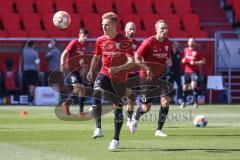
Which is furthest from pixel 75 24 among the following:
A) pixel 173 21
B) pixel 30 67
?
pixel 173 21

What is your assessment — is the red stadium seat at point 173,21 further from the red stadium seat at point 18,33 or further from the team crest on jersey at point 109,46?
the team crest on jersey at point 109,46

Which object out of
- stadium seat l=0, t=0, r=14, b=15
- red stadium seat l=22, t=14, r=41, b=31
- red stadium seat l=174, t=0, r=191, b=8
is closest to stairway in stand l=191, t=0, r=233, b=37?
red stadium seat l=174, t=0, r=191, b=8

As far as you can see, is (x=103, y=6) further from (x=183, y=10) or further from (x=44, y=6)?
(x=183, y=10)

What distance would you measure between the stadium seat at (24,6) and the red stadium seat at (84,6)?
2370 millimetres

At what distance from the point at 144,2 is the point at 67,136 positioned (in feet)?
71.9

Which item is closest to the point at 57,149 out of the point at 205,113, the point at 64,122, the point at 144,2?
the point at 64,122

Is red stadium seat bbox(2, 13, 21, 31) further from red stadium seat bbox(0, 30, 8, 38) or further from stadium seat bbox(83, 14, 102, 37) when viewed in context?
stadium seat bbox(83, 14, 102, 37)

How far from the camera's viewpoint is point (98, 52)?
15.6 metres

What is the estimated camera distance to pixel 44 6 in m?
36.3

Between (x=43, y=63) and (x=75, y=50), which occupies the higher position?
(x=75, y=50)

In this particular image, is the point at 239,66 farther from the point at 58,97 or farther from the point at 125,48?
the point at 125,48

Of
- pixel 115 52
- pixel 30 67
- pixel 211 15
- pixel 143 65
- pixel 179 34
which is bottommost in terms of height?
pixel 30 67

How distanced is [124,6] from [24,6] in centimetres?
488

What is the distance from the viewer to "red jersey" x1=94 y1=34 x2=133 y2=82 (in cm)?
1502
